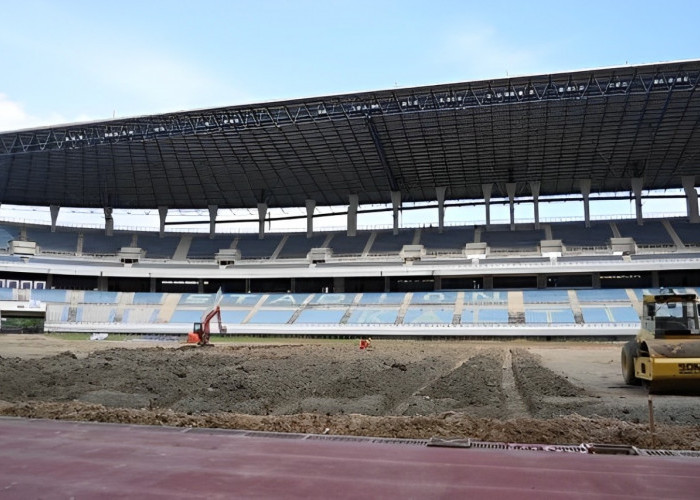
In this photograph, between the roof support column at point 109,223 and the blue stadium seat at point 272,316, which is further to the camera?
the roof support column at point 109,223

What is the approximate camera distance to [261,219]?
211 feet

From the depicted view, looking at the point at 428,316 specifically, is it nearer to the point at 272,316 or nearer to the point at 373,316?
the point at 373,316

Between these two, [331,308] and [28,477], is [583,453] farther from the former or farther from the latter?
[331,308]

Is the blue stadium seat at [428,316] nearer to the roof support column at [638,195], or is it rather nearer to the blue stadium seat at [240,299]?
the blue stadium seat at [240,299]

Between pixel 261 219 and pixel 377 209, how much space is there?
13107 millimetres

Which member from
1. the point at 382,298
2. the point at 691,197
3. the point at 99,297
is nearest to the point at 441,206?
the point at 382,298

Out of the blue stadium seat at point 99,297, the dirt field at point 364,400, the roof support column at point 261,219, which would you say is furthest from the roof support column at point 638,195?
the blue stadium seat at point 99,297

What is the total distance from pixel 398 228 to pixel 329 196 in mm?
8206

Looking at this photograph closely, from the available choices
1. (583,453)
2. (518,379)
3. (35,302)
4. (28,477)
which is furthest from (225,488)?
(35,302)

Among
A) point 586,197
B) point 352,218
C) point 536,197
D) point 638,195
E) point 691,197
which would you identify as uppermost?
point 536,197

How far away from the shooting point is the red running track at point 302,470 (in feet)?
19.4

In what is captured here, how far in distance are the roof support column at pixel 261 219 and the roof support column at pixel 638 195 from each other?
37.4 meters

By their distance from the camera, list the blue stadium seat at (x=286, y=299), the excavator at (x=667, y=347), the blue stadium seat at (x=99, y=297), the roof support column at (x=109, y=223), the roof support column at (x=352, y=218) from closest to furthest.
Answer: the excavator at (x=667, y=347), the blue stadium seat at (x=286, y=299), the blue stadium seat at (x=99, y=297), the roof support column at (x=352, y=218), the roof support column at (x=109, y=223)

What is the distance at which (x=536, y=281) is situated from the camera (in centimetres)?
5294
